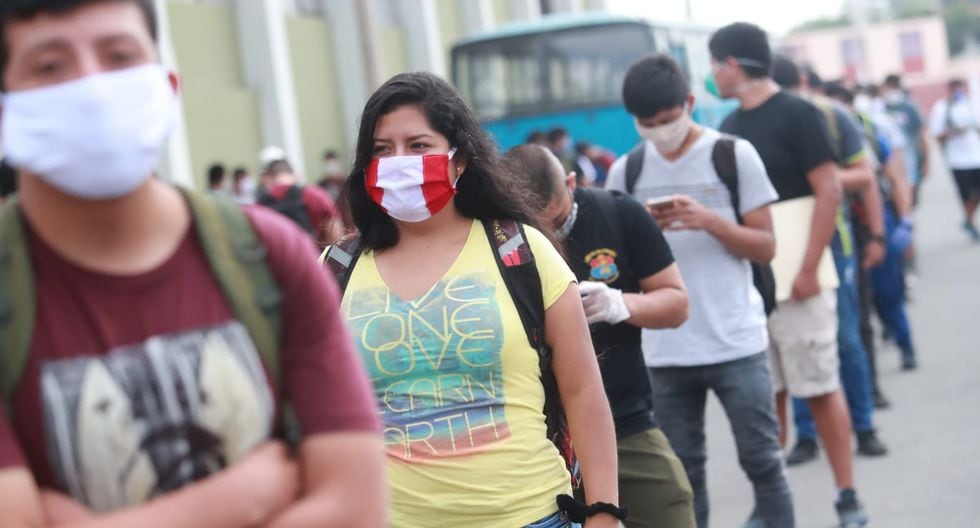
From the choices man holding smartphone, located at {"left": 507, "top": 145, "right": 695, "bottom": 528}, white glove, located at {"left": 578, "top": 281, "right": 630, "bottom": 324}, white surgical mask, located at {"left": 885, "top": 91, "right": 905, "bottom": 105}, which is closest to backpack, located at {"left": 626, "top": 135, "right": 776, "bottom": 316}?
man holding smartphone, located at {"left": 507, "top": 145, "right": 695, "bottom": 528}

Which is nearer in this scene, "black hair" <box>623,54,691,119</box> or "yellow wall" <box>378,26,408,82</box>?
"black hair" <box>623,54,691,119</box>

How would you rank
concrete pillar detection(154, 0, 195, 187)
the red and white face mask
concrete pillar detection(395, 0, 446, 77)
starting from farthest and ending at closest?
1. concrete pillar detection(395, 0, 446, 77)
2. concrete pillar detection(154, 0, 195, 187)
3. the red and white face mask

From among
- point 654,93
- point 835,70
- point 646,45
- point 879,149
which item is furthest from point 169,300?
point 835,70

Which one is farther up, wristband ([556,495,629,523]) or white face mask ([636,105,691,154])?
white face mask ([636,105,691,154])

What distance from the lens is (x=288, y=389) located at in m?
2.27

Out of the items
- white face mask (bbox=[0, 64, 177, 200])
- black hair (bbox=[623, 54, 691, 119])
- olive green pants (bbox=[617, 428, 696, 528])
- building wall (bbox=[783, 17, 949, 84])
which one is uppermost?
white face mask (bbox=[0, 64, 177, 200])

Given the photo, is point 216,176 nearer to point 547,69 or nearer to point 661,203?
point 547,69

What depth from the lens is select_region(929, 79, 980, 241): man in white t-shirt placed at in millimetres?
17703

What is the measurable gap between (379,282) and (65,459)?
1769mm

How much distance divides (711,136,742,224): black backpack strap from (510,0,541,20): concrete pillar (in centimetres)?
3032

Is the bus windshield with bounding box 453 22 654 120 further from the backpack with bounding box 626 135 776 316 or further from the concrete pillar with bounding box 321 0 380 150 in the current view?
the backpack with bounding box 626 135 776 316

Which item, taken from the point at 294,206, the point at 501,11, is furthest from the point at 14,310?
the point at 501,11

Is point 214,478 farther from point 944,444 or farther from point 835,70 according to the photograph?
point 835,70

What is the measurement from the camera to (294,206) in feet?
37.6
